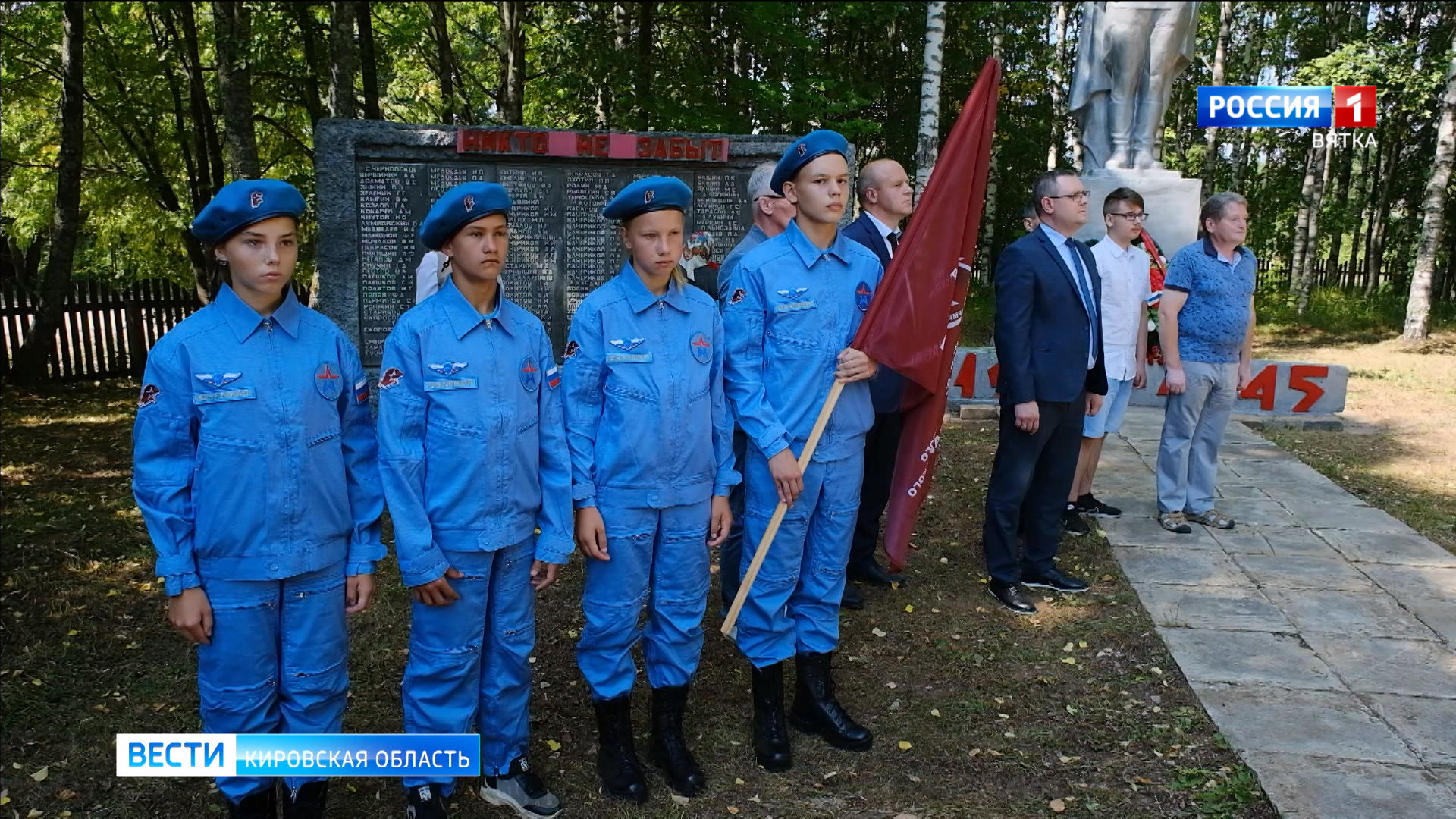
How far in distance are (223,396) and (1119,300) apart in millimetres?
4705

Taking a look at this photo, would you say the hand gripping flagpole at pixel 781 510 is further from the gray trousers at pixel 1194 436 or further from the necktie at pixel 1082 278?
the gray trousers at pixel 1194 436

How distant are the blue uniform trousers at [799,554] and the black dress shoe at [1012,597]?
159 cm

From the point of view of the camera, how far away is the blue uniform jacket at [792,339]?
3.33m

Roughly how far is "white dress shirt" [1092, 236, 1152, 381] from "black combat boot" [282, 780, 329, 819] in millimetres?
4485

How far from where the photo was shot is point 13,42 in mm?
13266

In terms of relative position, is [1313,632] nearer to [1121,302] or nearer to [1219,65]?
[1121,302]

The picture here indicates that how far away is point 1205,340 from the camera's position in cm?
569

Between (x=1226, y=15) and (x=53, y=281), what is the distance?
19550 millimetres

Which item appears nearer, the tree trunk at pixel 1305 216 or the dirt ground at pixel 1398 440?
the dirt ground at pixel 1398 440

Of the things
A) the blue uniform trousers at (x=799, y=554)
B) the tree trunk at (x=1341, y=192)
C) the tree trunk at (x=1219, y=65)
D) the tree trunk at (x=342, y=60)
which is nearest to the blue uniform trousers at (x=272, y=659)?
the blue uniform trousers at (x=799, y=554)

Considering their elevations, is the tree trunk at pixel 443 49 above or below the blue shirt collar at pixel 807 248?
above

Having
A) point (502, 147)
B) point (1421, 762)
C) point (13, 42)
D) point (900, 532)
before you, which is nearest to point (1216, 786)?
point (1421, 762)

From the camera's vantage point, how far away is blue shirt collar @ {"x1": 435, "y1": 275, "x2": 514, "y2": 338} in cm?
282

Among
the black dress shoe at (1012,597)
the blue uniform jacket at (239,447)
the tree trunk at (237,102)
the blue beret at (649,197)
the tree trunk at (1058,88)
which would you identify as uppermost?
the tree trunk at (1058,88)
